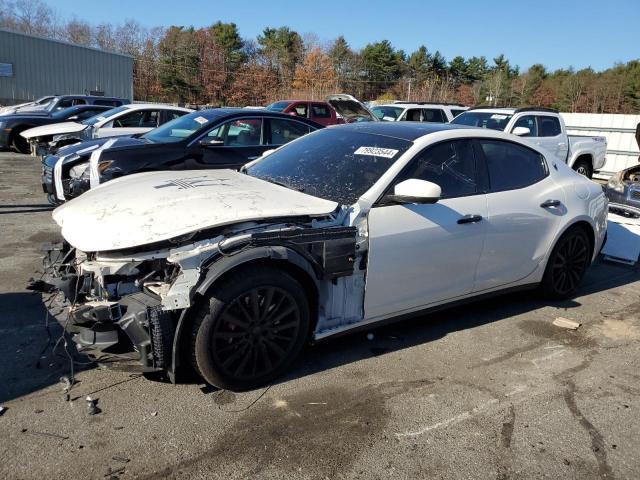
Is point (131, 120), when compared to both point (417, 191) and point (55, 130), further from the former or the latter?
point (417, 191)

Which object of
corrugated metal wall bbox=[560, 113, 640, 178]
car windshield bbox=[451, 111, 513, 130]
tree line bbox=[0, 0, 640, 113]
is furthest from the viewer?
tree line bbox=[0, 0, 640, 113]

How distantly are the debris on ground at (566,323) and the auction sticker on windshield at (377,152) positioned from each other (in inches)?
86.8

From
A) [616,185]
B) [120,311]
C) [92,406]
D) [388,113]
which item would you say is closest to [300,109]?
[388,113]

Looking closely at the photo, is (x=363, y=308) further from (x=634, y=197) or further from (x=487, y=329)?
(x=634, y=197)

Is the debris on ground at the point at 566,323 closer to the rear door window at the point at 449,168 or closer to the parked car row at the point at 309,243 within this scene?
the parked car row at the point at 309,243

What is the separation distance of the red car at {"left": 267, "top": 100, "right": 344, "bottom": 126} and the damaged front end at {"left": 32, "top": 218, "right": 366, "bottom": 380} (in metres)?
12.2

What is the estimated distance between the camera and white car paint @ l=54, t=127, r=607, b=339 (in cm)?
299

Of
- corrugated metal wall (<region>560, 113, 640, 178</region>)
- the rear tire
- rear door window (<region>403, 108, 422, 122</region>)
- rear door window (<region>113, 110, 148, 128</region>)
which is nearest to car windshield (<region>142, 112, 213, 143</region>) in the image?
rear door window (<region>113, 110, 148, 128</region>)

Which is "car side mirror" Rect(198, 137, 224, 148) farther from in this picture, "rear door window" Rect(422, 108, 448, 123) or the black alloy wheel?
"rear door window" Rect(422, 108, 448, 123)

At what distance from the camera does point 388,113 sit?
1529 cm

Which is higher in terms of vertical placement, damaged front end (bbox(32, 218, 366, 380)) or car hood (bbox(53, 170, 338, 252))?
car hood (bbox(53, 170, 338, 252))

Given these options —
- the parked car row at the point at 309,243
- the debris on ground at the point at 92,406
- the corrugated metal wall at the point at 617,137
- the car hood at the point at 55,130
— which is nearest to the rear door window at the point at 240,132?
the parked car row at the point at 309,243

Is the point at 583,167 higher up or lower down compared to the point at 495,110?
lower down

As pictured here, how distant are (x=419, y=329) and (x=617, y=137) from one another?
16.3 metres
